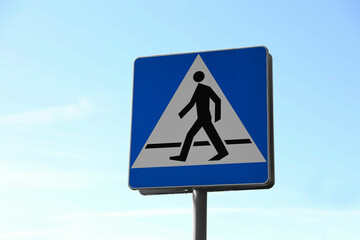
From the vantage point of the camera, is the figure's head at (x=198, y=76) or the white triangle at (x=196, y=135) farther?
the figure's head at (x=198, y=76)

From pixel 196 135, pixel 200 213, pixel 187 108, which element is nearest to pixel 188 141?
pixel 196 135

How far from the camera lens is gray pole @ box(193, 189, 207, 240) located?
2.48 meters

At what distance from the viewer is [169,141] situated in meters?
2.75

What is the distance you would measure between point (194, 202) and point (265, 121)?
1.87ft

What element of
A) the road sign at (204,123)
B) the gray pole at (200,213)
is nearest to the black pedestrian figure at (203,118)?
the road sign at (204,123)

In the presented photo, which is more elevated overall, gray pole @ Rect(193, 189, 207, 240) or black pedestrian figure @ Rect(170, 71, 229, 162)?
black pedestrian figure @ Rect(170, 71, 229, 162)

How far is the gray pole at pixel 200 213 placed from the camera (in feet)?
8.13

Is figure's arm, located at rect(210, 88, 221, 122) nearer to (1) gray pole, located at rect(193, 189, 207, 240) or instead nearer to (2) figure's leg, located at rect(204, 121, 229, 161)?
(2) figure's leg, located at rect(204, 121, 229, 161)

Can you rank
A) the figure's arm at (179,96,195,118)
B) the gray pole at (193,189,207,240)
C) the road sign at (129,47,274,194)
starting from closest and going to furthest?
the gray pole at (193,189,207,240)
the road sign at (129,47,274,194)
the figure's arm at (179,96,195,118)

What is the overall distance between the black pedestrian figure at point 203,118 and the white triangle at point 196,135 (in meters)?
0.02

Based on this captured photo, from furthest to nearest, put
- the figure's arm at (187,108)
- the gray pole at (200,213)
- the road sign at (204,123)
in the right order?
the figure's arm at (187,108) → the road sign at (204,123) → the gray pole at (200,213)

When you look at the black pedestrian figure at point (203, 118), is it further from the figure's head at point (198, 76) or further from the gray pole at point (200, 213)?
the gray pole at point (200, 213)

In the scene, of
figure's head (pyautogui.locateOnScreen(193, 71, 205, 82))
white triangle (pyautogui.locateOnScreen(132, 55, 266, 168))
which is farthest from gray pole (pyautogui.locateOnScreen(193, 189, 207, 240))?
figure's head (pyautogui.locateOnScreen(193, 71, 205, 82))

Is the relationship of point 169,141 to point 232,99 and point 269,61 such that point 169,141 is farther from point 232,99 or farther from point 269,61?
point 269,61
